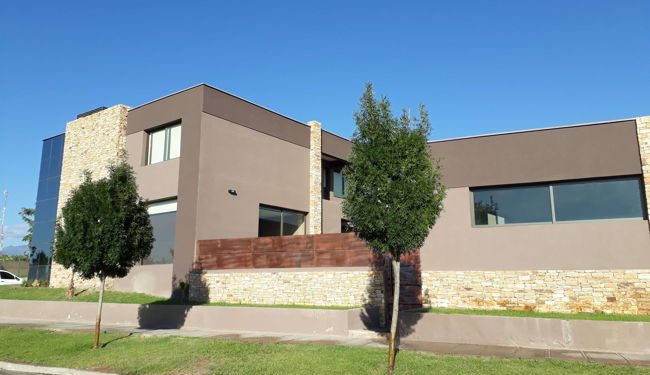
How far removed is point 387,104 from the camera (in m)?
9.95

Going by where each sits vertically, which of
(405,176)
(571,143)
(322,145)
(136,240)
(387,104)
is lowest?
(136,240)

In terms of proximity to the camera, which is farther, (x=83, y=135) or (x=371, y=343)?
(x=83, y=135)

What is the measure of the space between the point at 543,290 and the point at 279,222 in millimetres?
12983

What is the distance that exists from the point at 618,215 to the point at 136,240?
14847mm

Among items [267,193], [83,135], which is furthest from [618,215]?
[83,135]

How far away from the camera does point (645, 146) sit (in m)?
15.5

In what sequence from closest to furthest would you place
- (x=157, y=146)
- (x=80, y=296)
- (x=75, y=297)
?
1. (x=75, y=297)
2. (x=80, y=296)
3. (x=157, y=146)

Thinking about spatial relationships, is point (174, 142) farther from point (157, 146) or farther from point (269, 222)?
point (269, 222)

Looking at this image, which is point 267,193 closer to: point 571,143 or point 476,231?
point 476,231

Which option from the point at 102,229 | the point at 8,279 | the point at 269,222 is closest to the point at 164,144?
the point at 269,222

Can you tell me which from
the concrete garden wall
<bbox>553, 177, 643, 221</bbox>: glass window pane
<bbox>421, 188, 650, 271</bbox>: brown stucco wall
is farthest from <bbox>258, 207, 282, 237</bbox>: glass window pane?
<bbox>553, 177, 643, 221</bbox>: glass window pane

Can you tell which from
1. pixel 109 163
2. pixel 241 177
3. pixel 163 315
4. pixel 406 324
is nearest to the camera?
pixel 406 324

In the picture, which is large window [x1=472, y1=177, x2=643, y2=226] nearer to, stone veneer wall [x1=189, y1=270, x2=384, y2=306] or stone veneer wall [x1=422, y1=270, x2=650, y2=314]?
stone veneer wall [x1=422, y1=270, x2=650, y2=314]

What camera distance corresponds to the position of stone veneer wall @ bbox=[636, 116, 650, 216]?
1524 cm
